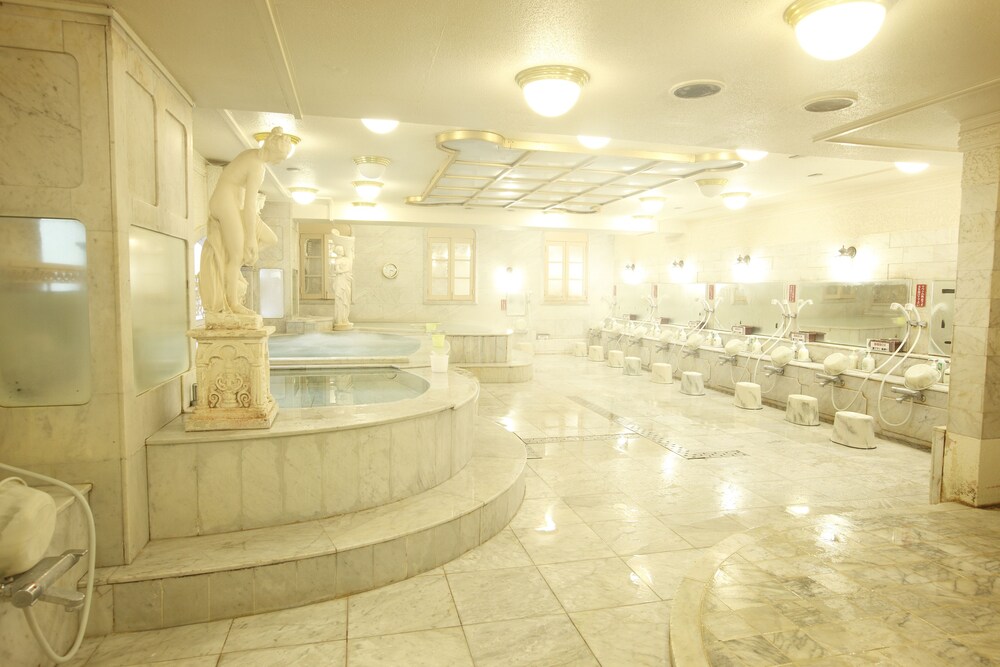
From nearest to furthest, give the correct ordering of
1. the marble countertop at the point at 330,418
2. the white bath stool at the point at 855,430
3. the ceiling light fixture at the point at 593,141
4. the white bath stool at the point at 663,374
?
the marble countertop at the point at 330,418 < the ceiling light fixture at the point at 593,141 < the white bath stool at the point at 855,430 < the white bath stool at the point at 663,374

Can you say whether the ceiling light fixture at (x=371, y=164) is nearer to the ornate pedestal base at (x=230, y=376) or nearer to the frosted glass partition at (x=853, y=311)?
the ornate pedestal base at (x=230, y=376)

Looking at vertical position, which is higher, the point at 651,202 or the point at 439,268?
the point at 651,202

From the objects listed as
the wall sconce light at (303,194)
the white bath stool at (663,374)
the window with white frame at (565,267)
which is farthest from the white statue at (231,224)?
the window with white frame at (565,267)

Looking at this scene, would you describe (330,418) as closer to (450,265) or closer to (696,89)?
(696,89)

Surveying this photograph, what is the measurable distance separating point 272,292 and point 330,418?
28.4 ft

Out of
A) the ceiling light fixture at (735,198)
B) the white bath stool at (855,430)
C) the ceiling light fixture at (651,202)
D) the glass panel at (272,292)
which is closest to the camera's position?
the white bath stool at (855,430)

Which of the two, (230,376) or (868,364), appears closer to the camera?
(230,376)

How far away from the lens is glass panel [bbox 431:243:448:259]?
16406 millimetres

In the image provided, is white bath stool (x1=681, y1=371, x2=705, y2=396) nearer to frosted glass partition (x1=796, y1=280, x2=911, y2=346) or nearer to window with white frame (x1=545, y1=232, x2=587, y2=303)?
frosted glass partition (x1=796, y1=280, x2=911, y2=346)

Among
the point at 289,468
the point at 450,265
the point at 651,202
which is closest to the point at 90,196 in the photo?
the point at 289,468

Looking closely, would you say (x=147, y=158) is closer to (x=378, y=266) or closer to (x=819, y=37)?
(x=819, y=37)

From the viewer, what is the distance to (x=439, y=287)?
54.2 ft

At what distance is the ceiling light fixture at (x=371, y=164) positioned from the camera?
27.7 ft

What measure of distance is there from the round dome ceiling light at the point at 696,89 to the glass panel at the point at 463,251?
12.5 meters
